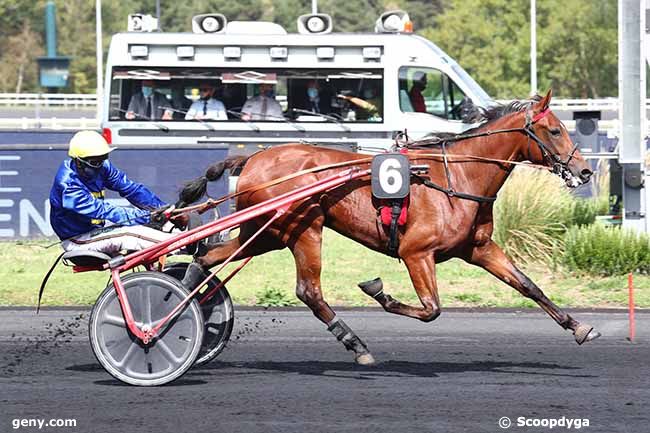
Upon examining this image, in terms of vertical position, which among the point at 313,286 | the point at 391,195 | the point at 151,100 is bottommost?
the point at 313,286

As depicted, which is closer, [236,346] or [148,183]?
[236,346]

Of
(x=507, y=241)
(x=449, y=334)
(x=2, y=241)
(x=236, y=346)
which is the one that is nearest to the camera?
(x=236, y=346)

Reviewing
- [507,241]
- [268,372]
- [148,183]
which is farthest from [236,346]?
[148,183]

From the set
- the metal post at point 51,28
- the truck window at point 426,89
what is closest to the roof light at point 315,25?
the truck window at point 426,89

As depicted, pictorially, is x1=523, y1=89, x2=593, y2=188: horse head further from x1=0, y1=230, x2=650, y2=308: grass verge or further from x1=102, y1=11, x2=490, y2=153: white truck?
x1=102, y1=11, x2=490, y2=153: white truck

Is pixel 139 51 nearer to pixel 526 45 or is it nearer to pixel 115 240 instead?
pixel 115 240

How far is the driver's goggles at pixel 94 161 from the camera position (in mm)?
7597

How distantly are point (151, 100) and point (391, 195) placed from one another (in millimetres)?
9927

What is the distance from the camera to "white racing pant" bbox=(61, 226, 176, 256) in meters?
7.55

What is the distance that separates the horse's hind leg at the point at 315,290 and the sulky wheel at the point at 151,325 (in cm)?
86

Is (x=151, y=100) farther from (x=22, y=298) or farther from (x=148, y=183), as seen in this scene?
(x=22, y=298)

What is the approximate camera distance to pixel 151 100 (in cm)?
1698

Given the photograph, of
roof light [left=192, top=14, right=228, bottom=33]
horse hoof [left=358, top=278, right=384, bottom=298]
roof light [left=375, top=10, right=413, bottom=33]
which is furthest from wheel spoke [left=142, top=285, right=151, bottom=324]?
roof light [left=375, top=10, right=413, bottom=33]

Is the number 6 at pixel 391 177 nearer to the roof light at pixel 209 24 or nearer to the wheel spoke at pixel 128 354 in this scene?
the wheel spoke at pixel 128 354
